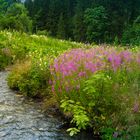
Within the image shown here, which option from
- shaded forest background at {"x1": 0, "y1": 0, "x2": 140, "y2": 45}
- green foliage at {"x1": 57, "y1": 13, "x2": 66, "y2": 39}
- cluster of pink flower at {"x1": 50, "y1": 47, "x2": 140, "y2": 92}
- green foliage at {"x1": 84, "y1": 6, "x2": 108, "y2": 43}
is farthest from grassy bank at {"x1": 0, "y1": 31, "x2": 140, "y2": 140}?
green foliage at {"x1": 57, "y1": 13, "x2": 66, "y2": 39}

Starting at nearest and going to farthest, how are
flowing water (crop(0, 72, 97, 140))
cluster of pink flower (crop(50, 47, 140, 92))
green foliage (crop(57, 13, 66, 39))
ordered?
flowing water (crop(0, 72, 97, 140)), cluster of pink flower (crop(50, 47, 140, 92)), green foliage (crop(57, 13, 66, 39))

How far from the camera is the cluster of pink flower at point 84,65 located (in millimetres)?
6718

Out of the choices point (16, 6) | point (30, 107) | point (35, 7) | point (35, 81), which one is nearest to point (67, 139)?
point (30, 107)

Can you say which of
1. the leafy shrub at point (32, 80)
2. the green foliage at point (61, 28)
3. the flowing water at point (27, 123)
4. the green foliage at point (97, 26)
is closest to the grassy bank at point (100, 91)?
the flowing water at point (27, 123)

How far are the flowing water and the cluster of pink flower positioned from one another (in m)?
0.60

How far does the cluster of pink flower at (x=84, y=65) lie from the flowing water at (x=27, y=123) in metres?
0.60

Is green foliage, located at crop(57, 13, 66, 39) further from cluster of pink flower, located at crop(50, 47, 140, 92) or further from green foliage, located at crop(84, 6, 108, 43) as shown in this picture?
cluster of pink flower, located at crop(50, 47, 140, 92)

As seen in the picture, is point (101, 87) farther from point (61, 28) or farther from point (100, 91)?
point (61, 28)

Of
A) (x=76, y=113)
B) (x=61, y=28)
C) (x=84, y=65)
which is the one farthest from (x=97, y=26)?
(x=76, y=113)

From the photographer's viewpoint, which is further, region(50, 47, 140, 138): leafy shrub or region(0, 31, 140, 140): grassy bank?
region(50, 47, 140, 138): leafy shrub

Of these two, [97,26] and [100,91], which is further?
[97,26]

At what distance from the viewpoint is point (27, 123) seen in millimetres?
6793

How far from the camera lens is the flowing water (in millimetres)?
6297

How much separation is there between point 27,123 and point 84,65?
4.53 ft
